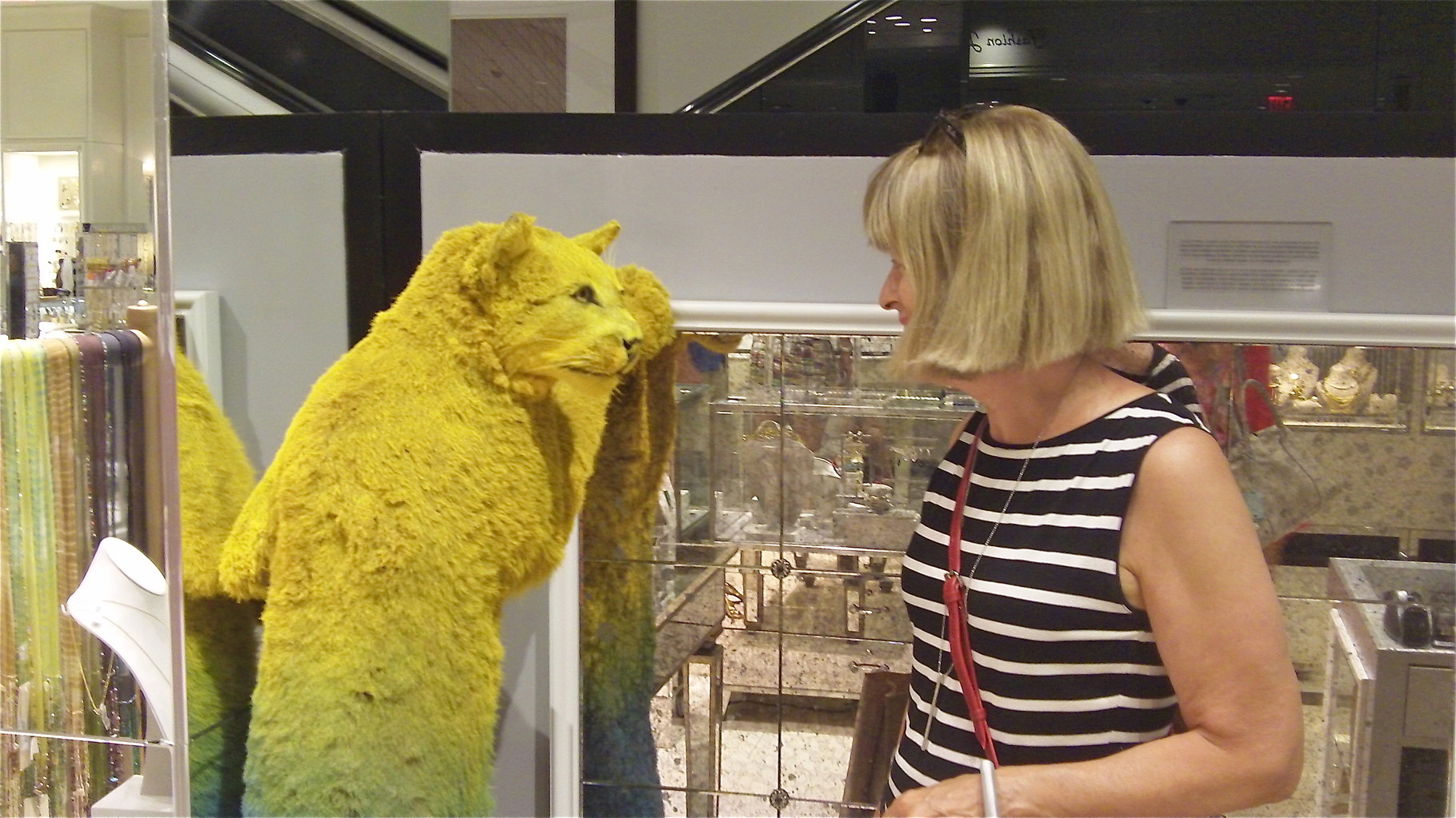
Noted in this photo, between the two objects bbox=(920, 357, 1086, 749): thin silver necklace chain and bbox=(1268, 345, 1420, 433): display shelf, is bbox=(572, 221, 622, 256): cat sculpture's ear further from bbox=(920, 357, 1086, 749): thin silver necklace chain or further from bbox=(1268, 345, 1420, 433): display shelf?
bbox=(1268, 345, 1420, 433): display shelf

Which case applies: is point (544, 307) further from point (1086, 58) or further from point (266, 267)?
point (1086, 58)

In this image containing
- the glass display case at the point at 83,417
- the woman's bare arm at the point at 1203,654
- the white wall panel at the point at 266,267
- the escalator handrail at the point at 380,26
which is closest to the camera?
the woman's bare arm at the point at 1203,654

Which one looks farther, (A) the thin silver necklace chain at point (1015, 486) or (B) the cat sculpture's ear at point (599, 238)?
(B) the cat sculpture's ear at point (599, 238)

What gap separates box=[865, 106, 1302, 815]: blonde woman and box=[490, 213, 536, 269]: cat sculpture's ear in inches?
13.0

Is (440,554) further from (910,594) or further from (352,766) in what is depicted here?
(910,594)

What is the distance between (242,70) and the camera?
110 centimetres

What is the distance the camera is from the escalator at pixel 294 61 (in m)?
1.08

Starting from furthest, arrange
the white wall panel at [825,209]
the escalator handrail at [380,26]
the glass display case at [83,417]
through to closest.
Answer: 1. the escalator handrail at [380,26]
2. the white wall panel at [825,209]
3. the glass display case at [83,417]

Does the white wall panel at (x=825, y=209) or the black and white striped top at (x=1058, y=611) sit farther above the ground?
the white wall panel at (x=825, y=209)

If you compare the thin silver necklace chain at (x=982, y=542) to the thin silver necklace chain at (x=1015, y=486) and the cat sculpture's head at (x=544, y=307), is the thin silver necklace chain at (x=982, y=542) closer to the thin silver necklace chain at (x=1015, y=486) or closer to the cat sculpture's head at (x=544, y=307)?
the thin silver necklace chain at (x=1015, y=486)

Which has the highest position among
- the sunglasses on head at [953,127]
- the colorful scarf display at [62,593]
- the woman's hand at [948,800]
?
the sunglasses on head at [953,127]

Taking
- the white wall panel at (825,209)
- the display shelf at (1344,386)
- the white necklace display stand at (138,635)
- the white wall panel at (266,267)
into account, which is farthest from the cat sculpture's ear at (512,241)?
the display shelf at (1344,386)

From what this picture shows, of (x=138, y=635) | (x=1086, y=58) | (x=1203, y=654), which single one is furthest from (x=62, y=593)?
(x=1086, y=58)

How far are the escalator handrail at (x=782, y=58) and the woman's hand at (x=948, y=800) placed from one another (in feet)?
2.02
